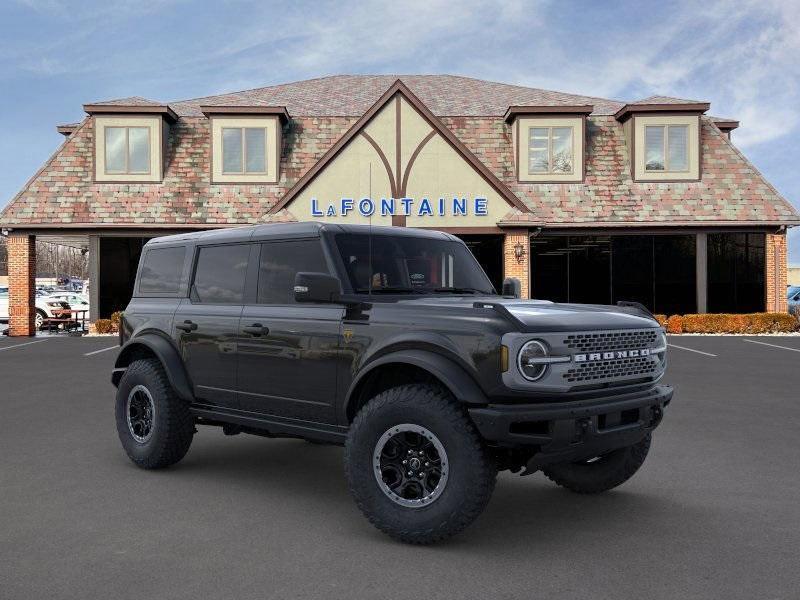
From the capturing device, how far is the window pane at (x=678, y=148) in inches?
984

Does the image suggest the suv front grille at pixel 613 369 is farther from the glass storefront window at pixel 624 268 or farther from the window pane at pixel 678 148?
the window pane at pixel 678 148

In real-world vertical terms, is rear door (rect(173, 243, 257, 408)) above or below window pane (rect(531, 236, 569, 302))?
below

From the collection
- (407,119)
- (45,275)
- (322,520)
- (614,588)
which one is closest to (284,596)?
(322,520)

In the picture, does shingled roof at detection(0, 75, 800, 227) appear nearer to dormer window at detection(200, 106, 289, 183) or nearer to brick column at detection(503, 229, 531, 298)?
dormer window at detection(200, 106, 289, 183)

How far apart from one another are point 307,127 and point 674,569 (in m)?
23.1

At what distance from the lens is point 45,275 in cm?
10931

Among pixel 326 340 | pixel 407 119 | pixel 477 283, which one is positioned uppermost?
pixel 407 119

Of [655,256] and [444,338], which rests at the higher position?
[655,256]

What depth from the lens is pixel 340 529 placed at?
5.02 m

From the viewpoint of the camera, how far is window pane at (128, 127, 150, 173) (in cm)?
2450

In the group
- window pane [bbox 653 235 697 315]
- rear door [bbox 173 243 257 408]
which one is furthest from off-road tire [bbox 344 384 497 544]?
window pane [bbox 653 235 697 315]

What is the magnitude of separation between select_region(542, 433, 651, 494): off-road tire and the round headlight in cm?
141

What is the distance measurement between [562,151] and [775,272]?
26.4ft

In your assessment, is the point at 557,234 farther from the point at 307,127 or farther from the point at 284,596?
the point at 284,596
